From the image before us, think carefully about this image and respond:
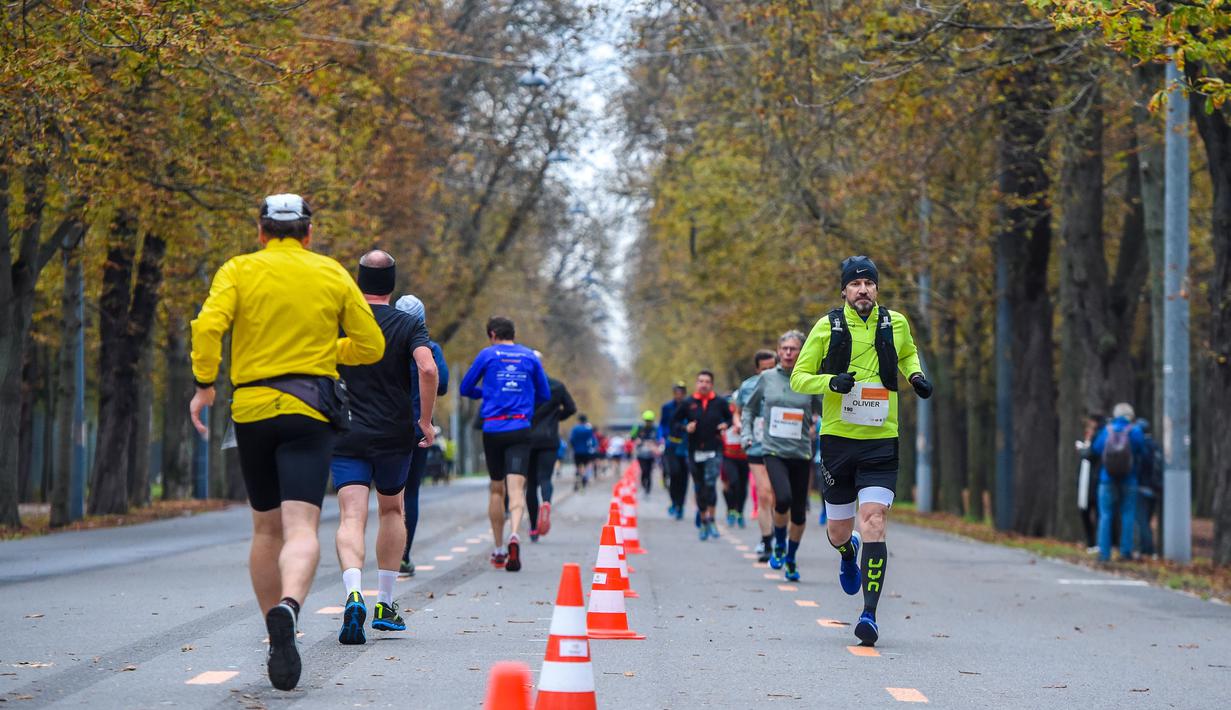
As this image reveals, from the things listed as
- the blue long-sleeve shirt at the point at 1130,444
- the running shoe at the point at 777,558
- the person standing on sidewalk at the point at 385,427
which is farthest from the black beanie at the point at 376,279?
the blue long-sleeve shirt at the point at 1130,444

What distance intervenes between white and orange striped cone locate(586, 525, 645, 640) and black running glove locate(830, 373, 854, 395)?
4.84ft

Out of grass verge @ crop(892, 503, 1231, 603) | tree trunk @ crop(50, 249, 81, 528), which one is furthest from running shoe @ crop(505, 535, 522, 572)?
tree trunk @ crop(50, 249, 81, 528)

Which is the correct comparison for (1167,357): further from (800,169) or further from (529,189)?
(529,189)

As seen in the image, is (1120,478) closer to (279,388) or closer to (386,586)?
(386,586)

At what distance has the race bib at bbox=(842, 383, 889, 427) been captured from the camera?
403 inches

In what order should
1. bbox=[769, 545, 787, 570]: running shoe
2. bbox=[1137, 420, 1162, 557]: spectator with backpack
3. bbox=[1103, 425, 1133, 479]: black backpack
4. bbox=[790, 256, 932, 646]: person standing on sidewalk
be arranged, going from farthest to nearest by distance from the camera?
bbox=[1137, 420, 1162, 557]: spectator with backpack → bbox=[1103, 425, 1133, 479]: black backpack → bbox=[769, 545, 787, 570]: running shoe → bbox=[790, 256, 932, 646]: person standing on sidewalk

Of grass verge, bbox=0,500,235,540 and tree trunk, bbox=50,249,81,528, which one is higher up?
tree trunk, bbox=50,249,81,528

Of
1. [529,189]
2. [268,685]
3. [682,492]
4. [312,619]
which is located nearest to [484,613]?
[312,619]

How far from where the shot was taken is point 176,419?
107ft

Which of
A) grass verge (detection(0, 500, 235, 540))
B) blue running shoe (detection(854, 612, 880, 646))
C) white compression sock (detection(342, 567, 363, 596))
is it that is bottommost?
grass verge (detection(0, 500, 235, 540))

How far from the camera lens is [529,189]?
3919cm

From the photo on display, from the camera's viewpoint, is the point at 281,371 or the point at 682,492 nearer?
the point at 281,371

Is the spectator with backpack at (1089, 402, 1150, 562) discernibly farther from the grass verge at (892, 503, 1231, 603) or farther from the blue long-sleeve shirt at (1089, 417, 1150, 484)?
the grass verge at (892, 503, 1231, 603)

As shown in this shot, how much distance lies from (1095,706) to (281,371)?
12.4 ft
